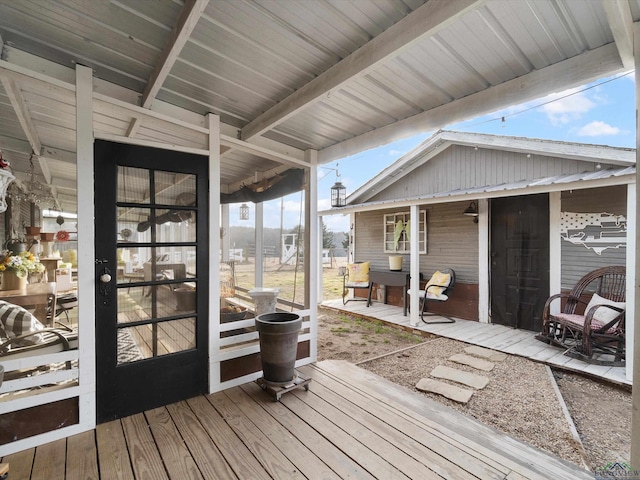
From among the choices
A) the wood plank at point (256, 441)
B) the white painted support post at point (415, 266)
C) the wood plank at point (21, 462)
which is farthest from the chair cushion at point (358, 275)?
the wood plank at point (21, 462)

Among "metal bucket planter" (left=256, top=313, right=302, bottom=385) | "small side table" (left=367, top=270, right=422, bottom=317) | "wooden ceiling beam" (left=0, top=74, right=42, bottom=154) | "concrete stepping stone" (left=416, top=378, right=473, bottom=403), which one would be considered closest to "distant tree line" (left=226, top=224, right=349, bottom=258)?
"metal bucket planter" (left=256, top=313, right=302, bottom=385)

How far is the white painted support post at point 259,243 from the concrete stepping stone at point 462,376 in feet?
7.76

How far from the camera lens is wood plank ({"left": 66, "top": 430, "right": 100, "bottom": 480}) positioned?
158cm

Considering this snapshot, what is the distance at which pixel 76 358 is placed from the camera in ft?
6.27

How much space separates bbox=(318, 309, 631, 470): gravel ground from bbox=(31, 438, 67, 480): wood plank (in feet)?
9.00

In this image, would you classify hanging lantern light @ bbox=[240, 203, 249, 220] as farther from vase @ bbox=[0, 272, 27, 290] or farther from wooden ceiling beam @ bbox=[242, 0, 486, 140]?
vase @ bbox=[0, 272, 27, 290]

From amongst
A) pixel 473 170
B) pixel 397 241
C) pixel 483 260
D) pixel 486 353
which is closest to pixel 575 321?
pixel 486 353

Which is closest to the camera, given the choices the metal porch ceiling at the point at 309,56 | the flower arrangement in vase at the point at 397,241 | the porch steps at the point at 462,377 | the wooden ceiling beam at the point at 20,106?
the metal porch ceiling at the point at 309,56

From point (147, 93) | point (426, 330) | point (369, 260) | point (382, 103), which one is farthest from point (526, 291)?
point (147, 93)

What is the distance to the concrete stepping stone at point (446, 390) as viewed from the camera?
295 centimetres

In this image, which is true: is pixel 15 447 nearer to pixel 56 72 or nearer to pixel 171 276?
pixel 171 276

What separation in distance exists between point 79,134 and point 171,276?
110 cm

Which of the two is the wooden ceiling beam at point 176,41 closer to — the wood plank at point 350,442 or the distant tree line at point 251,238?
the distant tree line at point 251,238

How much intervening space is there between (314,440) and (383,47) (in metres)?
2.29
